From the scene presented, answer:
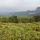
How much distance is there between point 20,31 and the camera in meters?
1.36

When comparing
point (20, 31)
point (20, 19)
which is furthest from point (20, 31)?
point (20, 19)

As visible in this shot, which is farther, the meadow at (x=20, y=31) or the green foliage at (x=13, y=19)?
the green foliage at (x=13, y=19)

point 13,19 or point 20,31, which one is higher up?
point 13,19

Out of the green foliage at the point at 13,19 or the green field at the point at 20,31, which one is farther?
the green foliage at the point at 13,19

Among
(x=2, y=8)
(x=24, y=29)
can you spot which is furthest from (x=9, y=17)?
(x=24, y=29)

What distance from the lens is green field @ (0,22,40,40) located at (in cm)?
132

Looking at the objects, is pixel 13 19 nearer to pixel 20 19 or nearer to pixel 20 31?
pixel 20 19

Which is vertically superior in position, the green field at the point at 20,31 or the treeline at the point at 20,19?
the treeline at the point at 20,19

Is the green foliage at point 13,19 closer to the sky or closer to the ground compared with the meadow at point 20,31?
closer to the sky

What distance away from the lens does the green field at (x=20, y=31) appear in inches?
51.8

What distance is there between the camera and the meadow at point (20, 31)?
1.32 m

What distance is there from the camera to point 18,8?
4.73 ft

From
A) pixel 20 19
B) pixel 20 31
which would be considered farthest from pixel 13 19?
pixel 20 31

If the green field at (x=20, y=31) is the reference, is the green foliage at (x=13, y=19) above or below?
above
